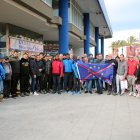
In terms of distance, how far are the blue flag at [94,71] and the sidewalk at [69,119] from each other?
2.62 m

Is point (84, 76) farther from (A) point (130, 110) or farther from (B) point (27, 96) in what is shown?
(A) point (130, 110)

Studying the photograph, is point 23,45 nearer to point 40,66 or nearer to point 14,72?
point 40,66

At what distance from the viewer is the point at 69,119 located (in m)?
8.45

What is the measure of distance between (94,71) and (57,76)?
6.32ft

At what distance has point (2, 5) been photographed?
15133 millimetres

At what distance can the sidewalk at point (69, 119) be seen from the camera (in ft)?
22.1

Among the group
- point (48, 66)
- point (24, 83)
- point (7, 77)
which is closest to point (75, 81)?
point (48, 66)

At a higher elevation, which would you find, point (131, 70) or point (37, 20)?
point (37, 20)

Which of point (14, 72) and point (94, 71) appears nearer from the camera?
point (14, 72)

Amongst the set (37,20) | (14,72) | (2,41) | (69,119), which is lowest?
(69,119)

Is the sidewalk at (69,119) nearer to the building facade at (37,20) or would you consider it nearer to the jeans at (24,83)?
the jeans at (24,83)

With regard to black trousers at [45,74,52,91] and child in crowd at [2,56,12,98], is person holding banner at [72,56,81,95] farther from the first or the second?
child in crowd at [2,56,12,98]

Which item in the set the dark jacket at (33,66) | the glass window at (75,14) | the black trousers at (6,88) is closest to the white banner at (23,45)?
the glass window at (75,14)

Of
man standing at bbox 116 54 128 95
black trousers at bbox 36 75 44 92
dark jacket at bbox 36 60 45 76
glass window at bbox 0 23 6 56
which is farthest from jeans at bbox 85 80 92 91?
glass window at bbox 0 23 6 56
